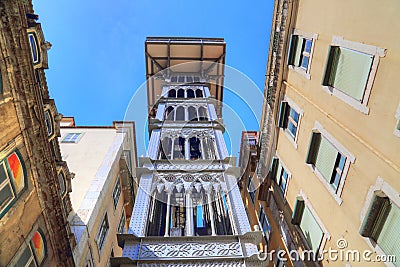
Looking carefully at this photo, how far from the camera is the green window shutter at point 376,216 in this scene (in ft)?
22.9

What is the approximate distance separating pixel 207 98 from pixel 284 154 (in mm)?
15074

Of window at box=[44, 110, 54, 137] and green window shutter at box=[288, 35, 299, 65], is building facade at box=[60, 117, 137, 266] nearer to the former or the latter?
window at box=[44, 110, 54, 137]

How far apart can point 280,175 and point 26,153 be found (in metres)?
11.6

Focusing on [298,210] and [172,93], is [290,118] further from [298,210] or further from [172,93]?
[172,93]

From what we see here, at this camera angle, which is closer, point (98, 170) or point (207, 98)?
point (98, 170)

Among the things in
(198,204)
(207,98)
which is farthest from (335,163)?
(207,98)

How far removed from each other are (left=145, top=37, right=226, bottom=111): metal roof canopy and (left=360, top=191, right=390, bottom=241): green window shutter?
2711 cm

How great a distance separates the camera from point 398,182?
6.62 metres

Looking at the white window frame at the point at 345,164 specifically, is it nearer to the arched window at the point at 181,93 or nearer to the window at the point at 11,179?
the window at the point at 11,179

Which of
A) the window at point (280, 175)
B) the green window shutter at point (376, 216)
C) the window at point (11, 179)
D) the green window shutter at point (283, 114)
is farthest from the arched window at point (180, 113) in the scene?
the green window shutter at point (376, 216)

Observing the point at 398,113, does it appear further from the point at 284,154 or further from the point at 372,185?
the point at 284,154

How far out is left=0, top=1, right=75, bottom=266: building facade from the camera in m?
6.86

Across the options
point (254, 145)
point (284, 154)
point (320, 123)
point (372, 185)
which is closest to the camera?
point (372, 185)

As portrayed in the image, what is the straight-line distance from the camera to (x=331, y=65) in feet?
33.8
